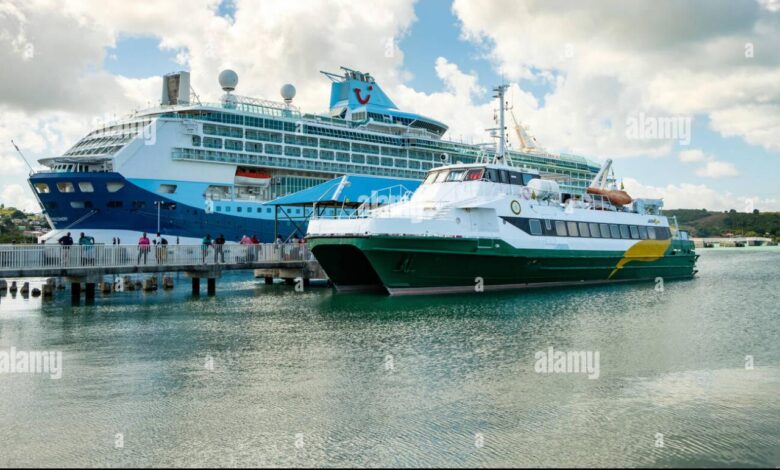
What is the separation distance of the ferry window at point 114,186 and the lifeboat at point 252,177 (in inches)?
384

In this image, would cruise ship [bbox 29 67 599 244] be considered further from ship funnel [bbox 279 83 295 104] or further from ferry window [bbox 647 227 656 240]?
ferry window [bbox 647 227 656 240]

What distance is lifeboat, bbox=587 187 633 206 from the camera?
38.3 m

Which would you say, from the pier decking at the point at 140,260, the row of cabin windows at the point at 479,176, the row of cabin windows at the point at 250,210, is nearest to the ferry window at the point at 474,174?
the row of cabin windows at the point at 479,176

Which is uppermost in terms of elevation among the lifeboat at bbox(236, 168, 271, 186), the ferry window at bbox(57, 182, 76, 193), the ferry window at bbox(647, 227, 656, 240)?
the lifeboat at bbox(236, 168, 271, 186)

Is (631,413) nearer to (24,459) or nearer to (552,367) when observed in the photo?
(552,367)

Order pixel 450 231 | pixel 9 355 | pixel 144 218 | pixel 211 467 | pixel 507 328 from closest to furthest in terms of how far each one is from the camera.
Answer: pixel 211 467, pixel 9 355, pixel 507 328, pixel 450 231, pixel 144 218

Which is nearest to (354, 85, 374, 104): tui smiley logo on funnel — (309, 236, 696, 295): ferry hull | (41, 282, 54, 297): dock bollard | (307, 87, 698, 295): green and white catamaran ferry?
(307, 87, 698, 295): green and white catamaran ferry

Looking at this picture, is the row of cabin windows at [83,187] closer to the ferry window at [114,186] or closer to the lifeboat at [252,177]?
the ferry window at [114,186]

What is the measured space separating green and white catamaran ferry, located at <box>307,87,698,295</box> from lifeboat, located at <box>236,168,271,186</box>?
73.6 feet

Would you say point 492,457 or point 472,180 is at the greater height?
point 472,180

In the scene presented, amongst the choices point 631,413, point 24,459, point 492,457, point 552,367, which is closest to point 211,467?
point 24,459

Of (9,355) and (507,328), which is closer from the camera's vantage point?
(9,355)

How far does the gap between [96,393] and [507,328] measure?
1137 centimetres

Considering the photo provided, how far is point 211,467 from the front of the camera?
8.50 m
